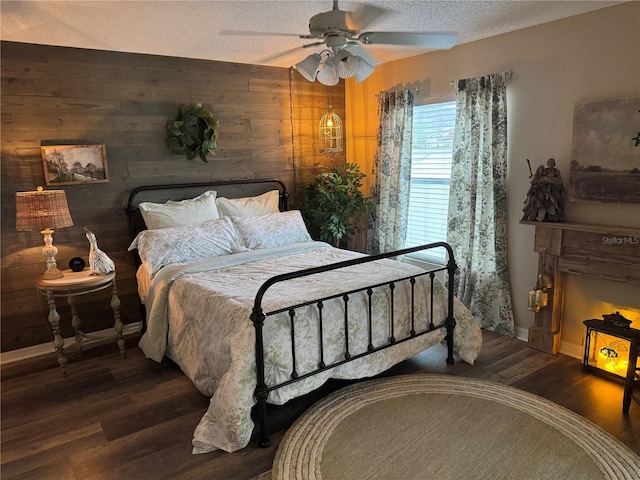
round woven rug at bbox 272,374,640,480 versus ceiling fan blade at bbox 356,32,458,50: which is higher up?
ceiling fan blade at bbox 356,32,458,50

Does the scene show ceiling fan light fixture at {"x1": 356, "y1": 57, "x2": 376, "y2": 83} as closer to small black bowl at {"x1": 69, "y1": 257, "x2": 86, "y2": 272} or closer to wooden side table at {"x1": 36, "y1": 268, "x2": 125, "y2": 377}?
wooden side table at {"x1": 36, "y1": 268, "x2": 125, "y2": 377}

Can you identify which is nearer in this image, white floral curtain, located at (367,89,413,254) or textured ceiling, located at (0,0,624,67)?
textured ceiling, located at (0,0,624,67)

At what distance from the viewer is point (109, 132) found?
12.7 ft

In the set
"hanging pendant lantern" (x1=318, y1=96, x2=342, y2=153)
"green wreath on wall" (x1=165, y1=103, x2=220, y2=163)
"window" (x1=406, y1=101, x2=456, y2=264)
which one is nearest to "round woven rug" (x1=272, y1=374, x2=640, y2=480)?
"window" (x1=406, y1=101, x2=456, y2=264)

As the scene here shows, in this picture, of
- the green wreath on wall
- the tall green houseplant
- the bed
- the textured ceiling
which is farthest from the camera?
the tall green houseplant

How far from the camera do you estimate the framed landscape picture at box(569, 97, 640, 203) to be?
2.98m

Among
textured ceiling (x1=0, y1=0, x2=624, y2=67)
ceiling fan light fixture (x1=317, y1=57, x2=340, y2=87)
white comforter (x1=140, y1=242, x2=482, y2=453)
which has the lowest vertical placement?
white comforter (x1=140, y1=242, x2=482, y2=453)

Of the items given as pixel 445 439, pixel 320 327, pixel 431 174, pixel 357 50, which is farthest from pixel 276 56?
pixel 445 439

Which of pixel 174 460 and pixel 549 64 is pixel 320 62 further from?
pixel 174 460

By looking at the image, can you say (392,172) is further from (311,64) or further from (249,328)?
(249,328)

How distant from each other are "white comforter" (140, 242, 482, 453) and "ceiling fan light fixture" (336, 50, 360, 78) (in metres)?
1.30

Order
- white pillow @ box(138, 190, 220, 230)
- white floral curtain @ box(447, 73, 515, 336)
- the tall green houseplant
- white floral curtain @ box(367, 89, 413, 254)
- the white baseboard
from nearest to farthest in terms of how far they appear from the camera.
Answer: the white baseboard
white floral curtain @ box(447, 73, 515, 336)
white pillow @ box(138, 190, 220, 230)
white floral curtain @ box(367, 89, 413, 254)
the tall green houseplant

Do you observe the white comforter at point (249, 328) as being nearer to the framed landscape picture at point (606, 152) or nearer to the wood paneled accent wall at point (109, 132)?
the wood paneled accent wall at point (109, 132)

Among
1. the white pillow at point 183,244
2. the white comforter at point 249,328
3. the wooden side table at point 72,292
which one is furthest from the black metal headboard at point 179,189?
the white comforter at point 249,328
